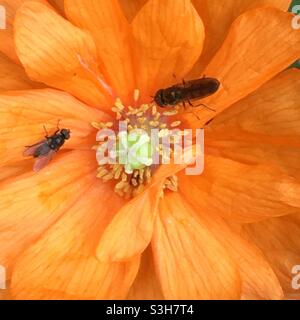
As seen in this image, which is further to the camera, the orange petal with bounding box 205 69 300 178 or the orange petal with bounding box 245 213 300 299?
the orange petal with bounding box 245 213 300 299

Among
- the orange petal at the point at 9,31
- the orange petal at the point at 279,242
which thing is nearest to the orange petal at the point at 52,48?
the orange petal at the point at 9,31

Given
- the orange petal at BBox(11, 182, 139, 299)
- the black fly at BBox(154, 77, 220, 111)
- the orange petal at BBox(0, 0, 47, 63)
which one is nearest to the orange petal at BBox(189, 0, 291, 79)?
the black fly at BBox(154, 77, 220, 111)

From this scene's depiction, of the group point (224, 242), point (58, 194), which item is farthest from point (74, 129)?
point (224, 242)

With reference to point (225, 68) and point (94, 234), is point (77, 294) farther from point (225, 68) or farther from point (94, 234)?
point (225, 68)

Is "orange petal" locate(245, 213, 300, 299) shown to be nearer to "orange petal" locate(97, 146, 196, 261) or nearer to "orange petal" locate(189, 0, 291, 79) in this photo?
"orange petal" locate(97, 146, 196, 261)

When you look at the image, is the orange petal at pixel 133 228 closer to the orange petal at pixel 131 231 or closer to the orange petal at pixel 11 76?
the orange petal at pixel 131 231

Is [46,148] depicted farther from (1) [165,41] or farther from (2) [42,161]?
(1) [165,41]

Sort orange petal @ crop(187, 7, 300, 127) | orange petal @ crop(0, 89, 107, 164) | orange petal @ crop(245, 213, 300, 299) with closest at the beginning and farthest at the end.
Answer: orange petal @ crop(187, 7, 300, 127)
orange petal @ crop(0, 89, 107, 164)
orange petal @ crop(245, 213, 300, 299)
